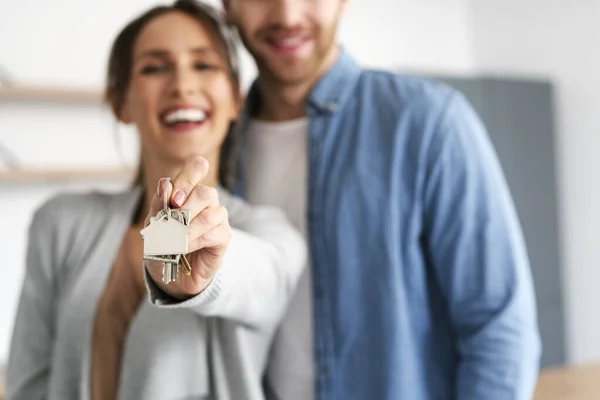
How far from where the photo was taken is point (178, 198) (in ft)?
1.90

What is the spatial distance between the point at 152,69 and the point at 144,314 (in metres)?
0.29

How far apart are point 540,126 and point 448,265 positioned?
283 cm

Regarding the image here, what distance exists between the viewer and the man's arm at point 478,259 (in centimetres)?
95

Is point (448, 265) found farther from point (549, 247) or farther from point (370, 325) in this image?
point (549, 247)

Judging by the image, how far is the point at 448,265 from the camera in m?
0.96

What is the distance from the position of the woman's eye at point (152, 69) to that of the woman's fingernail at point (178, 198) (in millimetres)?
391

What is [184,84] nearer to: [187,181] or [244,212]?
[244,212]

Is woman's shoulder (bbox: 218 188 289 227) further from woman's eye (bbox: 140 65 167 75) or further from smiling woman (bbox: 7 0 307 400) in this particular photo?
woman's eye (bbox: 140 65 167 75)

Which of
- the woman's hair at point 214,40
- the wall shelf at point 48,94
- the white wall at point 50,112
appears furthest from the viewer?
the white wall at point 50,112

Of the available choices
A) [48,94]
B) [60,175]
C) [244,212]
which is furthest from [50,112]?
[244,212]

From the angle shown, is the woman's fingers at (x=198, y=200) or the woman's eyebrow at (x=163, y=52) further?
the woman's eyebrow at (x=163, y=52)

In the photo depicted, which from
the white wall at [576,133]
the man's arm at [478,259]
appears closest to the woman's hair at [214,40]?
the man's arm at [478,259]

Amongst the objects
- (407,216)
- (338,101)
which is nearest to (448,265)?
(407,216)

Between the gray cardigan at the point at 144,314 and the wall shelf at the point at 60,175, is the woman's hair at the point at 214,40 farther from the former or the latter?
the wall shelf at the point at 60,175
